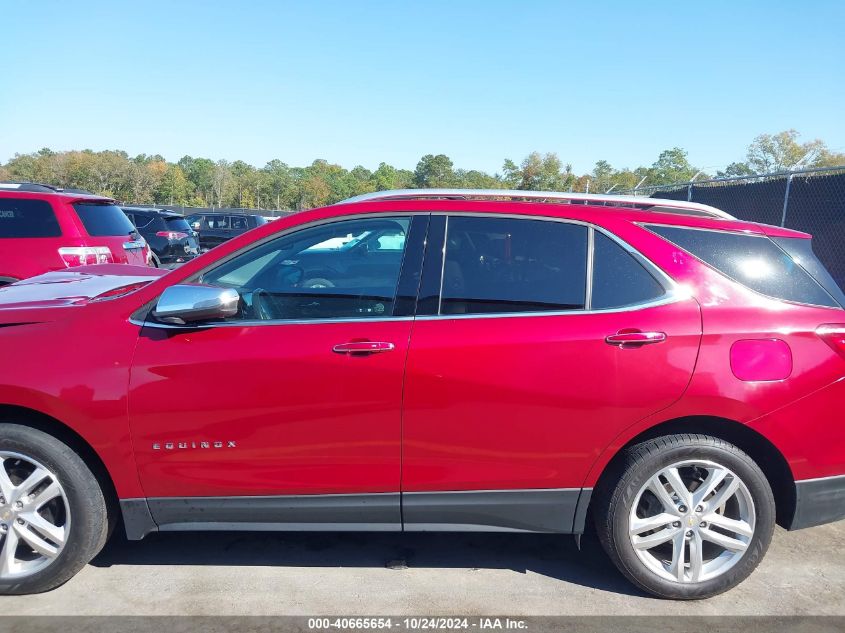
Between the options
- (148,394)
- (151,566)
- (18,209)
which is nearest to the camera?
(148,394)

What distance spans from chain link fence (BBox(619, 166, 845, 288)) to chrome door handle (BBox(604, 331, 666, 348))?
7050mm

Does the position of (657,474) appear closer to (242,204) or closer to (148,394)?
(148,394)

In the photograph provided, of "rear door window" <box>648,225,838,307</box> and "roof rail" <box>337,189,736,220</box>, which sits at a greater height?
"roof rail" <box>337,189,736,220</box>

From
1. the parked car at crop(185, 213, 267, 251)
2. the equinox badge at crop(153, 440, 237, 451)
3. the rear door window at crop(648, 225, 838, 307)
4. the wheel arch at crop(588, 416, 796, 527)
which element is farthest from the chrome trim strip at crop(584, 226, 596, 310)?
the parked car at crop(185, 213, 267, 251)

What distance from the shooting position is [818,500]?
290 centimetres

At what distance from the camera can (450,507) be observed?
285 centimetres

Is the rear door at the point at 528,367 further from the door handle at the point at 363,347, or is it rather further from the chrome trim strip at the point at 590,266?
the door handle at the point at 363,347

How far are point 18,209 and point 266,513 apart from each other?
18.7 ft

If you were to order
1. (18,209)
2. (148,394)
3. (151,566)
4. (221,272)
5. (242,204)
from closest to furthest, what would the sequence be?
(148,394), (221,272), (151,566), (18,209), (242,204)

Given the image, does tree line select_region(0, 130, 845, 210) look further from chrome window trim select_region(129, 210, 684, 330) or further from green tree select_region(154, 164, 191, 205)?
chrome window trim select_region(129, 210, 684, 330)

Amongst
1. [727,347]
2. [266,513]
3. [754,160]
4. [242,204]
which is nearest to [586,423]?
[727,347]

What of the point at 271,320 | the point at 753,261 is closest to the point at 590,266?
the point at 753,261

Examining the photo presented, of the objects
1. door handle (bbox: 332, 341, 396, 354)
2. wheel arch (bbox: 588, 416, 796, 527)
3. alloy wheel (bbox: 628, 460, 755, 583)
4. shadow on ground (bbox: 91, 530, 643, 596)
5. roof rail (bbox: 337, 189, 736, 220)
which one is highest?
roof rail (bbox: 337, 189, 736, 220)

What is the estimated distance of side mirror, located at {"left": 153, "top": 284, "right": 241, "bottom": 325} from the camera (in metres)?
2.72
